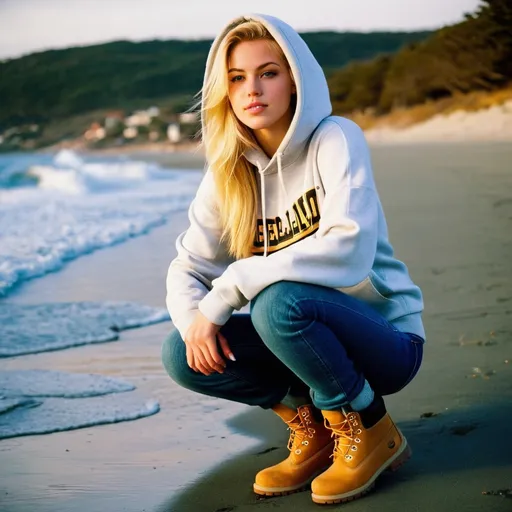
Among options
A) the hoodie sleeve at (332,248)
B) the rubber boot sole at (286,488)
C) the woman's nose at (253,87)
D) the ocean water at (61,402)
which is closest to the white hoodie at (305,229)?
the hoodie sleeve at (332,248)

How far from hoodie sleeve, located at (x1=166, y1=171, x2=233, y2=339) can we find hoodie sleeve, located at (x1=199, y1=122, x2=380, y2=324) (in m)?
0.18

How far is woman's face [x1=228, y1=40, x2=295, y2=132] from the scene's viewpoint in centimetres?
207

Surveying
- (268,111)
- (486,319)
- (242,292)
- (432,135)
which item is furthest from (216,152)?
(432,135)

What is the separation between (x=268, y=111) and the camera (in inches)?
82.3

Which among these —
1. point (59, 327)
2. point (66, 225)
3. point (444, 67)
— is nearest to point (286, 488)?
point (59, 327)

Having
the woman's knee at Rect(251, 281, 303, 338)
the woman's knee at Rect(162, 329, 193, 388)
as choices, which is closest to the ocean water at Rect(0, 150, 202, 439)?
the woman's knee at Rect(162, 329, 193, 388)

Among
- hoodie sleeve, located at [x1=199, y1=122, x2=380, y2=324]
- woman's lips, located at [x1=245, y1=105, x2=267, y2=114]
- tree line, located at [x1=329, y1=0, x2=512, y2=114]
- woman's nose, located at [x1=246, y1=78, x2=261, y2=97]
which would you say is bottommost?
tree line, located at [x1=329, y1=0, x2=512, y2=114]

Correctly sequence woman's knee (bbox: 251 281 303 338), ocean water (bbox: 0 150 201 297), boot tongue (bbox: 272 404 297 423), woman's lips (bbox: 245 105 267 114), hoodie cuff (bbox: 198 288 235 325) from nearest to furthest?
1. woman's knee (bbox: 251 281 303 338)
2. hoodie cuff (bbox: 198 288 235 325)
3. woman's lips (bbox: 245 105 267 114)
4. boot tongue (bbox: 272 404 297 423)
5. ocean water (bbox: 0 150 201 297)

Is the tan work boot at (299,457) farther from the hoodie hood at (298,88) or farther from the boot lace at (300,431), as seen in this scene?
the hoodie hood at (298,88)

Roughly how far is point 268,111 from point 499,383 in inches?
46.2

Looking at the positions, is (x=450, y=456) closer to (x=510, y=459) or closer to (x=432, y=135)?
(x=510, y=459)

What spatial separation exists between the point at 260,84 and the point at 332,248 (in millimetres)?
494

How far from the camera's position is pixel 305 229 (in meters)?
2.07

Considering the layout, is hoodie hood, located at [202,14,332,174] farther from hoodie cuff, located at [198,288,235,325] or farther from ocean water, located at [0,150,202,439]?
ocean water, located at [0,150,202,439]
